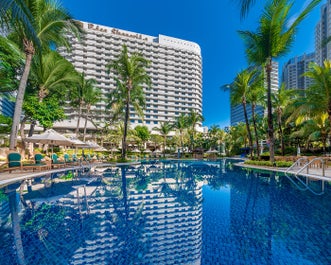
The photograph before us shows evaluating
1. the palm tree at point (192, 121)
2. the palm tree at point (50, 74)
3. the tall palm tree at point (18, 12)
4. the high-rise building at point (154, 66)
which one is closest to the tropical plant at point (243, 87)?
the palm tree at point (50, 74)

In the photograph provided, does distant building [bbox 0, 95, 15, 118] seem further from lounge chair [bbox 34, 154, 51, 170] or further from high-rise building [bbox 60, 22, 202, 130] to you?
lounge chair [bbox 34, 154, 51, 170]

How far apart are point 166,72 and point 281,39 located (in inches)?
2530

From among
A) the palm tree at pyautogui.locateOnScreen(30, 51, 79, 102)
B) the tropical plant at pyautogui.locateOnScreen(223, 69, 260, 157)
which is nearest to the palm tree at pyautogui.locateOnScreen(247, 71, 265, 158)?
the tropical plant at pyautogui.locateOnScreen(223, 69, 260, 157)

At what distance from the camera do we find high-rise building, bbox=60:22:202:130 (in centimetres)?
6569

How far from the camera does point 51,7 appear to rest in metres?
13.7

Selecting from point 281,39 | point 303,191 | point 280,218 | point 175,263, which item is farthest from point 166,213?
point 281,39

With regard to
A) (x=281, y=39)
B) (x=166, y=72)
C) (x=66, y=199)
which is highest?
(x=166, y=72)

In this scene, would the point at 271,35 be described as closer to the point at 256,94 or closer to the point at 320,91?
the point at 320,91

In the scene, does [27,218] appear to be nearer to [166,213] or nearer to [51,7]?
[166,213]

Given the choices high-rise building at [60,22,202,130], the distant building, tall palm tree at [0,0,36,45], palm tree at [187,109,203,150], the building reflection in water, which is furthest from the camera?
high-rise building at [60,22,202,130]

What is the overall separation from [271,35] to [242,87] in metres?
8.02

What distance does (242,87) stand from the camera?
870 inches

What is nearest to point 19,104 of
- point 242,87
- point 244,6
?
point 244,6

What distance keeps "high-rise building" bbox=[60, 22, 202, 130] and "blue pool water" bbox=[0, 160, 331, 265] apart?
187 feet
